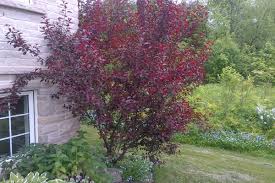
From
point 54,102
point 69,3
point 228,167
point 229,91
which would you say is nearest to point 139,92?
point 54,102

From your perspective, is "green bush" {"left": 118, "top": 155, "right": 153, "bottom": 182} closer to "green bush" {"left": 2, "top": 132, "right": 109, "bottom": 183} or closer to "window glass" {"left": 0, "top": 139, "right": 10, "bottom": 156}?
"green bush" {"left": 2, "top": 132, "right": 109, "bottom": 183}

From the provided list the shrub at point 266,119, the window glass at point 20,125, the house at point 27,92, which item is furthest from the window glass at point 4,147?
the shrub at point 266,119

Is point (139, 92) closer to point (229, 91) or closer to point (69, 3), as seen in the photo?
point (69, 3)

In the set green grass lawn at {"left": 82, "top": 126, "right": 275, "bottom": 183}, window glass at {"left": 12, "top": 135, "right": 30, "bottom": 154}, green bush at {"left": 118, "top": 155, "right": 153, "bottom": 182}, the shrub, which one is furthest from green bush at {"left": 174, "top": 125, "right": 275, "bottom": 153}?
window glass at {"left": 12, "top": 135, "right": 30, "bottom": 154}

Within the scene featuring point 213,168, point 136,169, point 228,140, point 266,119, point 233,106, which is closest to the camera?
point 136,169

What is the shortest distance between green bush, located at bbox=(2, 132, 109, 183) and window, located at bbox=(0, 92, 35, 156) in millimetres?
412

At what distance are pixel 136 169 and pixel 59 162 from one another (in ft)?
5.54

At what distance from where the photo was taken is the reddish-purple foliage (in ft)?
16.1

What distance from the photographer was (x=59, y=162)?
438cm

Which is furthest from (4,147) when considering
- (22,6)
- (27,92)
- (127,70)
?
(127,70)

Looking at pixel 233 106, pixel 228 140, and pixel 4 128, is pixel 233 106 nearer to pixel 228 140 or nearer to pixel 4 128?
pixel 228 140

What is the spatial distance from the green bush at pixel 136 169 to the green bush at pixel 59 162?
1.01m

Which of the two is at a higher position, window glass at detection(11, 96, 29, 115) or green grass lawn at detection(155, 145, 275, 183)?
window glass at detection(11, 96, 29, 115)

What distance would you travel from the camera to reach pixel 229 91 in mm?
10953
